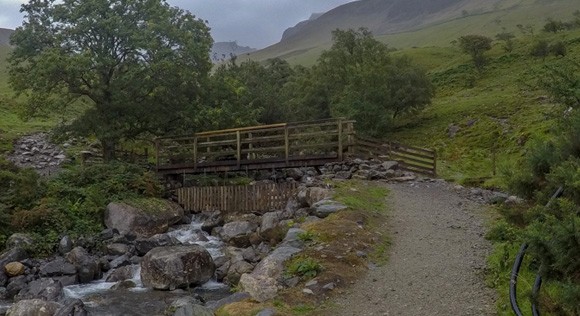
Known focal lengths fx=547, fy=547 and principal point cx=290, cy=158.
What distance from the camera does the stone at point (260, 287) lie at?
1062 cm

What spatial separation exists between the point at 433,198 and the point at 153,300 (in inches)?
429

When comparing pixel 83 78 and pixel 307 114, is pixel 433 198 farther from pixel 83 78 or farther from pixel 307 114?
pixel 307 114

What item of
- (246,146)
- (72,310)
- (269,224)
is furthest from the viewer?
(246,146)

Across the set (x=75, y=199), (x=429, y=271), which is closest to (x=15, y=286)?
(x=75, y=199)

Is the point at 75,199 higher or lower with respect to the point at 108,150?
lower

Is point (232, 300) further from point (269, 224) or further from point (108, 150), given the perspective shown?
point (108, 150)

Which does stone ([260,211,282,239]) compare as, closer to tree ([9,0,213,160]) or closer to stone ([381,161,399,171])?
stone ([381,161,399,171])

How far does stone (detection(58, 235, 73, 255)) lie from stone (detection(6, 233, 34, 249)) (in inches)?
38.6

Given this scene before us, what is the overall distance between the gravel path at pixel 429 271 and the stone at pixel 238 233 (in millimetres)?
5319

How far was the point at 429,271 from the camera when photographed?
37.9 ft

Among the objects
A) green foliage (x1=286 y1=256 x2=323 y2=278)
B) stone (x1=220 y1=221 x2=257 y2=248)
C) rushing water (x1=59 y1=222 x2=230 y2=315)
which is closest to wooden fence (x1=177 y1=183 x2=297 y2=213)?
stone (x1=220 y1=221 x2=257 y2=248)

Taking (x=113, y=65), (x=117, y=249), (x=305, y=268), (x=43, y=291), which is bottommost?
(x=117, y=249)

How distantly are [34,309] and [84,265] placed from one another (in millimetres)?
4811

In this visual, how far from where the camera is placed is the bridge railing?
25.0 meters
